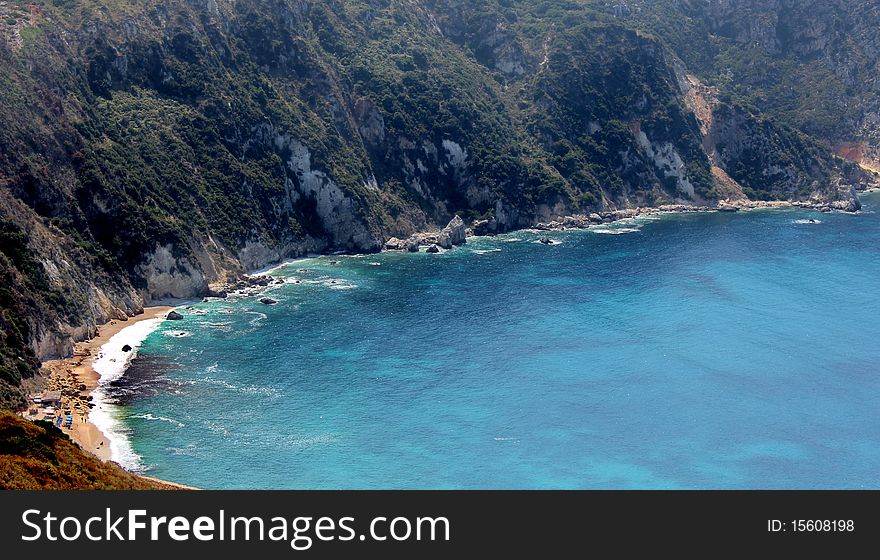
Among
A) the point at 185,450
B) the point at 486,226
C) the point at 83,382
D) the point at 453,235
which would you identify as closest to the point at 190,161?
the point at 453,235

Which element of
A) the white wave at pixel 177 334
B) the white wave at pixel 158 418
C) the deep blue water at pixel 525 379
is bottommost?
Result: the deep blue water at pixel 525 379

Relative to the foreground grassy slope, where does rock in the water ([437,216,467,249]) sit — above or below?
below

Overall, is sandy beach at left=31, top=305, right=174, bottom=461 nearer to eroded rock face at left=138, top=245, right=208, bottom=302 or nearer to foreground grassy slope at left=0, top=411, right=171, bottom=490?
eroded rock face at left=138, top=245, right=208, bottom=302

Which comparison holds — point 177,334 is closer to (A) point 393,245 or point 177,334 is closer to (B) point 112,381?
(B) point 112,381

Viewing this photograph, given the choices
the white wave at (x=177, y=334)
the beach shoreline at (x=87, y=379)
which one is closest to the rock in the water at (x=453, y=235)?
the beach shoreline at (x=87, y=379)

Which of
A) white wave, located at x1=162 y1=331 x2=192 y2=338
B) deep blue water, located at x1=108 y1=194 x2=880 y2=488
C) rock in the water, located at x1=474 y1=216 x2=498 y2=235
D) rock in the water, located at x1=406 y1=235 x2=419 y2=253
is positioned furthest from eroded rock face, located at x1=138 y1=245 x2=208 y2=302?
rock in the water, located at x1=474 y1=216 x2=498 y2=235

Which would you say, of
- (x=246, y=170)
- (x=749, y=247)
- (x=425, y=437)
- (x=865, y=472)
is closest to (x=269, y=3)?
(x=246, y=170)

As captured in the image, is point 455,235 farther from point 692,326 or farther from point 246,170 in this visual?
point 692,326

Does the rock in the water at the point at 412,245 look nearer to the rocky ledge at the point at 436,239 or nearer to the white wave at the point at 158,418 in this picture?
the rocky ledge at the point at 436,239
